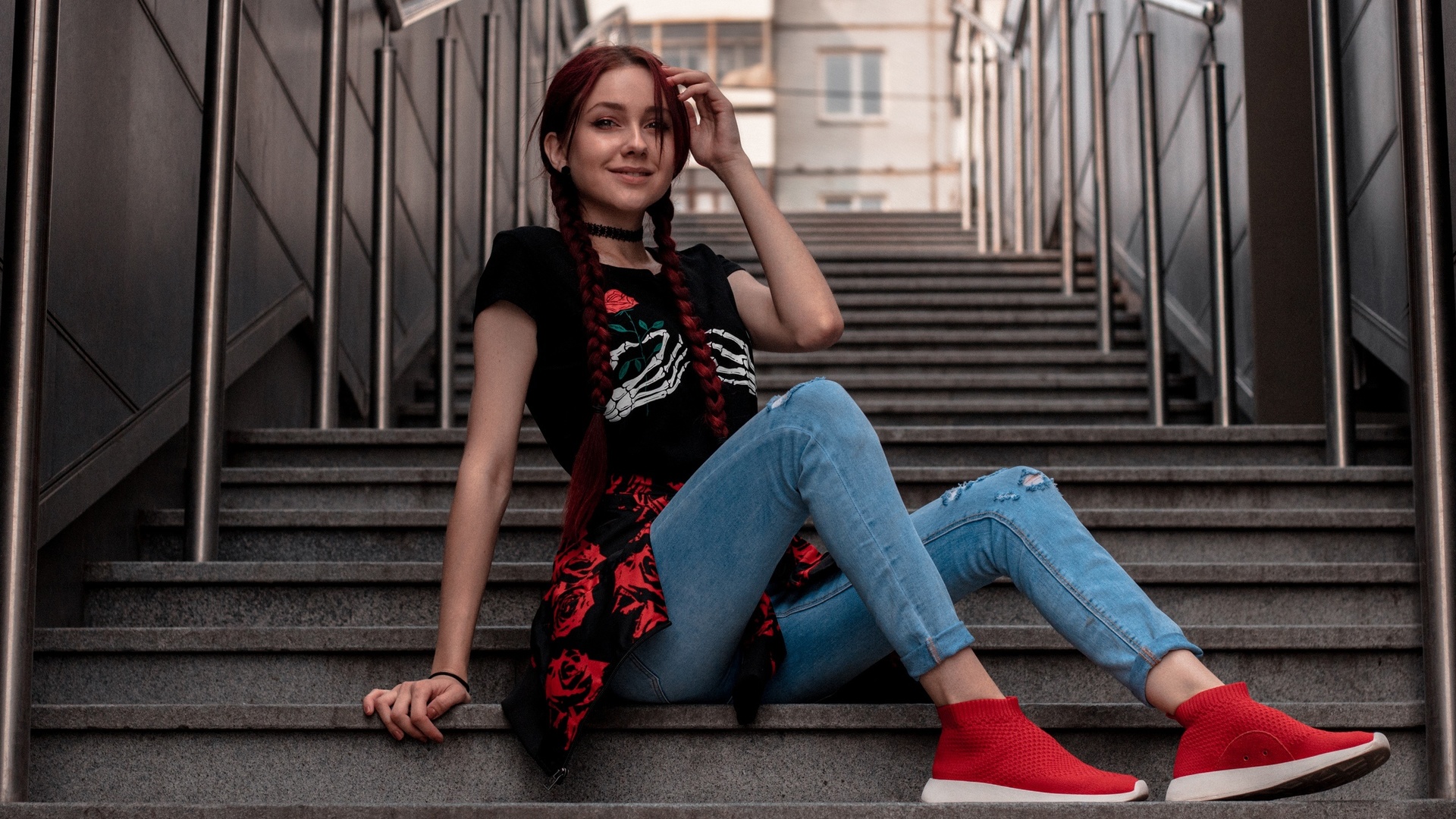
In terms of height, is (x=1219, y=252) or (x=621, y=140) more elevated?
(x=1219, y=252)

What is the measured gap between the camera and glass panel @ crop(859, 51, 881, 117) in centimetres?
2033

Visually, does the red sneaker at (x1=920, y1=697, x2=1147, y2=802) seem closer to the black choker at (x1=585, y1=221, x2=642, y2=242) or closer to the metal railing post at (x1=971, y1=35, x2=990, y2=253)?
the black choker at (x1=585, y1=221, x2=642, y2=242)

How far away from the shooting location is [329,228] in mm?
3740

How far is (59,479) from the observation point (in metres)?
2.40

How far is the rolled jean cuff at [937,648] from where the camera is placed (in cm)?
169

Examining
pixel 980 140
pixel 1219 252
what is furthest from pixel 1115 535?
pixel 980 140

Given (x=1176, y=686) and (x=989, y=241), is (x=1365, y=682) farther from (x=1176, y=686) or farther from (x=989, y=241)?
(x=989, y=241)

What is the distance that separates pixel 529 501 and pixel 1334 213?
178 cm

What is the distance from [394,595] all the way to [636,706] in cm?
74

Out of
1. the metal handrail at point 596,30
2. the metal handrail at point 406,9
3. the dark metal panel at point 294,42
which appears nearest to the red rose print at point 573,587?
the dark metal panel at point 294,42

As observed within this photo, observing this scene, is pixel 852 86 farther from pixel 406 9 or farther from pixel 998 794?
pixel 998 794

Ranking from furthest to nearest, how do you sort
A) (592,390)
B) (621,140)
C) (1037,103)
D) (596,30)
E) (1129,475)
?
(596,30)
(1037,103)
(1129,475)
(621,140)
(592,390)

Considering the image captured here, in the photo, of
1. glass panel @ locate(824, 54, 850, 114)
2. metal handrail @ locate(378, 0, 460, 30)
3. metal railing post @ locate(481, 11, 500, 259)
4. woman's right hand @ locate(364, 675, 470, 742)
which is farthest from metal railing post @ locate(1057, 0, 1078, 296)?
glass panel @ locate(824, 54, 850, 114)

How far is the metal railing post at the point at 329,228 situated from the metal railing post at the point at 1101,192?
2.36 metres
